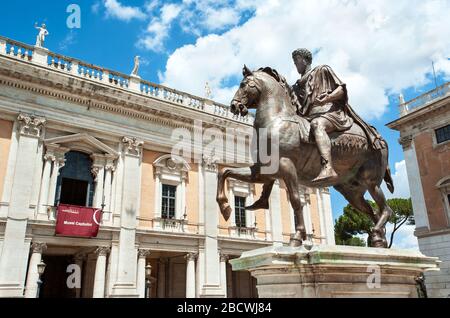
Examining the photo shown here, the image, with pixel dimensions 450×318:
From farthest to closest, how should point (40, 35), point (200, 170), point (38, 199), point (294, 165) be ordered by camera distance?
1. point (200, 170)
2. point (40, 35)
3. point (38, 199)
4. point (294, 165)

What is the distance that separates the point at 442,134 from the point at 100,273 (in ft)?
68.8

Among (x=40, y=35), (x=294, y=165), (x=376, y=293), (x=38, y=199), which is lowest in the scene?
(x=376, y=293)

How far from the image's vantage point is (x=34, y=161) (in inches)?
662

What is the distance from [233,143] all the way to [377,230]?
1810cm

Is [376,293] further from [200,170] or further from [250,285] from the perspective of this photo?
[250,285]

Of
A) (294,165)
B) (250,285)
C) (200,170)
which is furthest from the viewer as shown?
(250,285)

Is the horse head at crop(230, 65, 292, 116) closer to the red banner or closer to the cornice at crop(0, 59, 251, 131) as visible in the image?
the red banner

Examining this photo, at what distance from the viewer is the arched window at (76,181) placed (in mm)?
17891

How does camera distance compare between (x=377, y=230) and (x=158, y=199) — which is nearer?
(x=377, y=230)

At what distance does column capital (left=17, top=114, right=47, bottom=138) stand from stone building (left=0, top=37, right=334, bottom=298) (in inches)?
1.7

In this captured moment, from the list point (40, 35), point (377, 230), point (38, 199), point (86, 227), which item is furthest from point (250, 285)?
point (377, 230)

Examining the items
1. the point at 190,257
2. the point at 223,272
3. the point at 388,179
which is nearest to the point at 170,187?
the point at 190,257

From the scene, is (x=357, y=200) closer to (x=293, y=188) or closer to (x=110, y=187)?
(x=293, y=188)

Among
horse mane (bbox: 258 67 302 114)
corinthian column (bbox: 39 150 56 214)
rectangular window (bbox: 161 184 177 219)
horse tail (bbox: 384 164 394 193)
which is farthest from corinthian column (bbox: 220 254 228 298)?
horse mane (bbox: 258 67 302 114)
